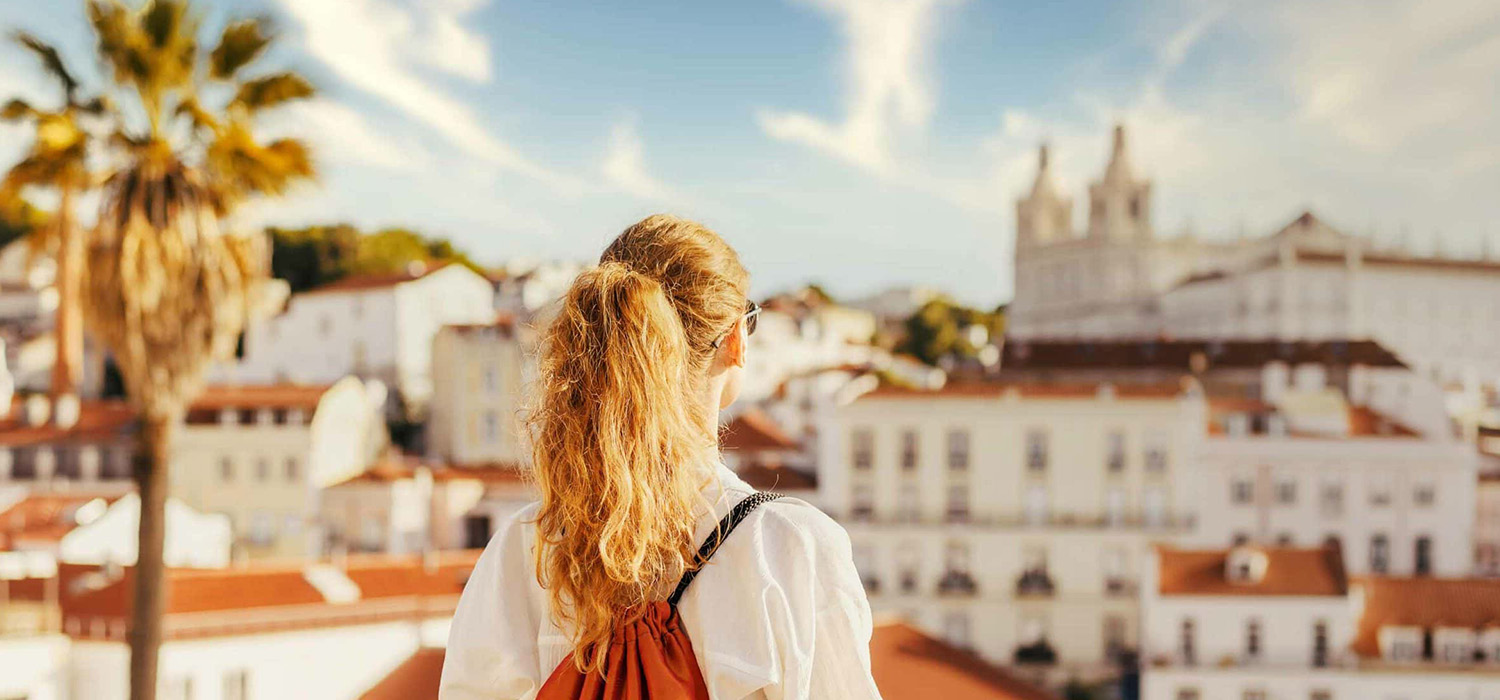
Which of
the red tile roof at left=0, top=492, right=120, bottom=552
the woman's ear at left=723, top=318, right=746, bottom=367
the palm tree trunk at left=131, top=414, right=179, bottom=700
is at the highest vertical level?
the woman's ear at left=723, top=318, right=746, bottom=367

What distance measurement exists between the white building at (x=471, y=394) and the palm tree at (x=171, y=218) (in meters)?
40.4

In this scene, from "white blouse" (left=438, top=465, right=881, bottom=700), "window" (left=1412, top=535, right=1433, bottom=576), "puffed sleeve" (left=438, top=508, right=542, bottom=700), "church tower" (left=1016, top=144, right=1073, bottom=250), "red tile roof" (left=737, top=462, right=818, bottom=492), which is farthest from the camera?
"church tower" (left=1016, top=144, right=1073, bottom=250)

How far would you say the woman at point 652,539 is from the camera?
1781 millimetres

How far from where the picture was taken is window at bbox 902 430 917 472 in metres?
37.0

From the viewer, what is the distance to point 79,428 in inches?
1645

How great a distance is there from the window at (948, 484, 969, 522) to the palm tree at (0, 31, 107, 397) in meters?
31.2

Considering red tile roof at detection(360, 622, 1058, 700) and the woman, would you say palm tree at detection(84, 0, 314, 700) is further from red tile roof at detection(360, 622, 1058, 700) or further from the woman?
the woman

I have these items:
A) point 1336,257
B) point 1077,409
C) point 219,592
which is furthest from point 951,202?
point 219,592

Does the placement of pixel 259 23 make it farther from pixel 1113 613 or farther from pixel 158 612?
pixel 1113 613

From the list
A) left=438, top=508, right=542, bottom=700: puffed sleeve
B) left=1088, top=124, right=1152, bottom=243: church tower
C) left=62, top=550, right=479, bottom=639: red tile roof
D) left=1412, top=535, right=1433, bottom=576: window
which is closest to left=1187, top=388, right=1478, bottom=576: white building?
left=1412, top=535, right=1433, bottom=576: window

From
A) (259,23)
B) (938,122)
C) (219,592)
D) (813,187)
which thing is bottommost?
(219,592)

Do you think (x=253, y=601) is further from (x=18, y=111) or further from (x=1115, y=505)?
(x=1115, y=505)

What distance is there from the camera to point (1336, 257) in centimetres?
7575

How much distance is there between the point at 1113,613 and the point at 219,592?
78.1ft
